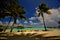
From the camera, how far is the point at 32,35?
2219 millimetres

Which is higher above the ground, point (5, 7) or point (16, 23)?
point (5, 7)

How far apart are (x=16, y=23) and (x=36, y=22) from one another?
0.34m

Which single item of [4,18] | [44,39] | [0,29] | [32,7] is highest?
[32,7]

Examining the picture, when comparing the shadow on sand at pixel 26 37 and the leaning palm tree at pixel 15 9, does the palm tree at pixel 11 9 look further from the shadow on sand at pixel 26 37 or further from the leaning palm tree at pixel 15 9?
the shadow on sand at pixel 26 37

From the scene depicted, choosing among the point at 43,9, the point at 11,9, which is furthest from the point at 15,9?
the point at 43,9

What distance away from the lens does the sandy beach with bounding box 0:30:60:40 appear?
7.13ft

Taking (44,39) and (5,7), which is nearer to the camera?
(44,39)

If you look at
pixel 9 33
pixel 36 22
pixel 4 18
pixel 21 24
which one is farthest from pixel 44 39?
pixel 4 18

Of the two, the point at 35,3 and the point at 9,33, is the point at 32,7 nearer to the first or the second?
the point at 35,3

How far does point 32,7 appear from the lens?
228 cm

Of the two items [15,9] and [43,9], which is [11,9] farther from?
[43,9]

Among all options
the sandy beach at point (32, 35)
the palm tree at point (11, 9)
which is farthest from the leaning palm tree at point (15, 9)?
the sandy beach at point (32, 35)

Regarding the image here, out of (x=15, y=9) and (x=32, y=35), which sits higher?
(x=15, y=9)

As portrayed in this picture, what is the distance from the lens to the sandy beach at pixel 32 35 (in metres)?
2.17
